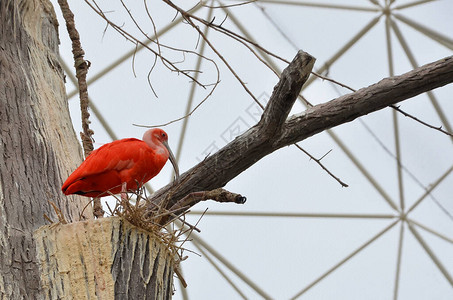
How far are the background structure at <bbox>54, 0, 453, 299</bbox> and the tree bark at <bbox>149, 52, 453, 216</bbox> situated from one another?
3.87 meters

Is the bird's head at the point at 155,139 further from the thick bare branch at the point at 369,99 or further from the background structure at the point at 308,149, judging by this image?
the background structure at the point at 308,149

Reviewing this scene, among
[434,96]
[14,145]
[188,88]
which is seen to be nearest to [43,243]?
[14,145]

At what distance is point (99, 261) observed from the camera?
346 cm

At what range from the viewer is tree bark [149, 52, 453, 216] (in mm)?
3854

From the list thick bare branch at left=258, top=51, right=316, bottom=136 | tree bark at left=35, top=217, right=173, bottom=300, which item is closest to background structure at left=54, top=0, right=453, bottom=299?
thick bare branch at left=258, top=51, right=316, bottom=136

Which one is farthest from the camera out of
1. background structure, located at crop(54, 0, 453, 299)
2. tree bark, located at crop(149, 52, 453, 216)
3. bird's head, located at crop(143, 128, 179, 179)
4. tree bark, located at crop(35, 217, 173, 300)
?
background structure, located at crop(54, 0, 453, 299)

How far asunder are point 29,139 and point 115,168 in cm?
51

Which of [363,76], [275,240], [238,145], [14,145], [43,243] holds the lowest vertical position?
[43,243]

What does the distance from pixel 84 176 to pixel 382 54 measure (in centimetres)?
445

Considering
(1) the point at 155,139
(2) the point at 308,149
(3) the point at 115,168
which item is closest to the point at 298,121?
(3) the point at 115,168

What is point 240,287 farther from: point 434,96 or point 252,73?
point 434,96

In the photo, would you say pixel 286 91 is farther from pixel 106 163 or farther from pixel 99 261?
pixel 106 163

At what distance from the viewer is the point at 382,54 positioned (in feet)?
25.7

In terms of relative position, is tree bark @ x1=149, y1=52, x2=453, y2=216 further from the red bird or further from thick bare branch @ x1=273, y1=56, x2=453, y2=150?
the red bird
